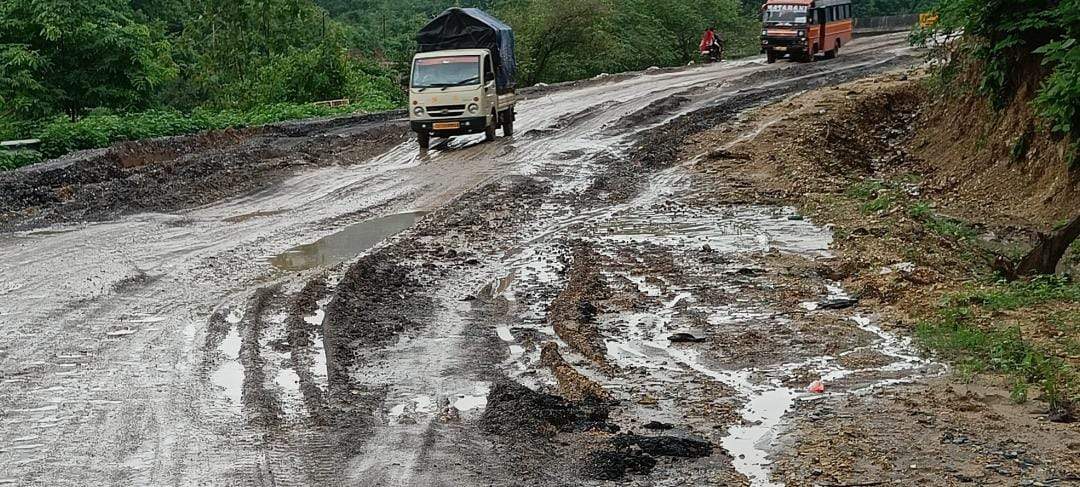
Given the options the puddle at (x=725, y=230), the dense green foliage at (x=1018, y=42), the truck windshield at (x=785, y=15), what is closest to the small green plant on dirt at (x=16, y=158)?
the puddle at (x=725, y=230)

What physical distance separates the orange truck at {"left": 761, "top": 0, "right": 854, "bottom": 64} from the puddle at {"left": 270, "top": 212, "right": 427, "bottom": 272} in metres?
29.1

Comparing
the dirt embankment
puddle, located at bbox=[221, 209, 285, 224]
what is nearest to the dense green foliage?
puddle, located at bbox=[221, 209, 285, 224]

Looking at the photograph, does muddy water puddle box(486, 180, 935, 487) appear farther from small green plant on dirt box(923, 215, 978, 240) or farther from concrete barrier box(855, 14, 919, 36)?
concrete barrier box(855, 14, 919, 36)

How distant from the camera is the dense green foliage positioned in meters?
16.7

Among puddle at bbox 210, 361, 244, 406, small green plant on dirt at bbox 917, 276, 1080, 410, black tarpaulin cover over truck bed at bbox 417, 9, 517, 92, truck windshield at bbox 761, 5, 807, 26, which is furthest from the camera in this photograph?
truck windshield at bbox 761, 5, 807, 26

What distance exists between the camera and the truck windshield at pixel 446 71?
88.3 ft

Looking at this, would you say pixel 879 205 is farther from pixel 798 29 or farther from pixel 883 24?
pixel 883 24

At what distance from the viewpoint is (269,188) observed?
21.7 m

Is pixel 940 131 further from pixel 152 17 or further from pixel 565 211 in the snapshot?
pixel 152 17

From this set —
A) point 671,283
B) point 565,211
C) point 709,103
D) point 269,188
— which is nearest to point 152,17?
point 709,103

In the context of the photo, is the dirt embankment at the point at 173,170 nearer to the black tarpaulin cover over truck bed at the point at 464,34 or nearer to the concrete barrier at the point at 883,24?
the black tarpaulin cover over truck bed at the point at 464,34

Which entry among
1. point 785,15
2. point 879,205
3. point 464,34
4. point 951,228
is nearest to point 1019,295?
point 951,228

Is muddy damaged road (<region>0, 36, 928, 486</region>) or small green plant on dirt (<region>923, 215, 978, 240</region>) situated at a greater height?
muddy damaged road (<region>0, 36, 928, 486</region>)

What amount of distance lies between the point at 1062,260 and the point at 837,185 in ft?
20.3
